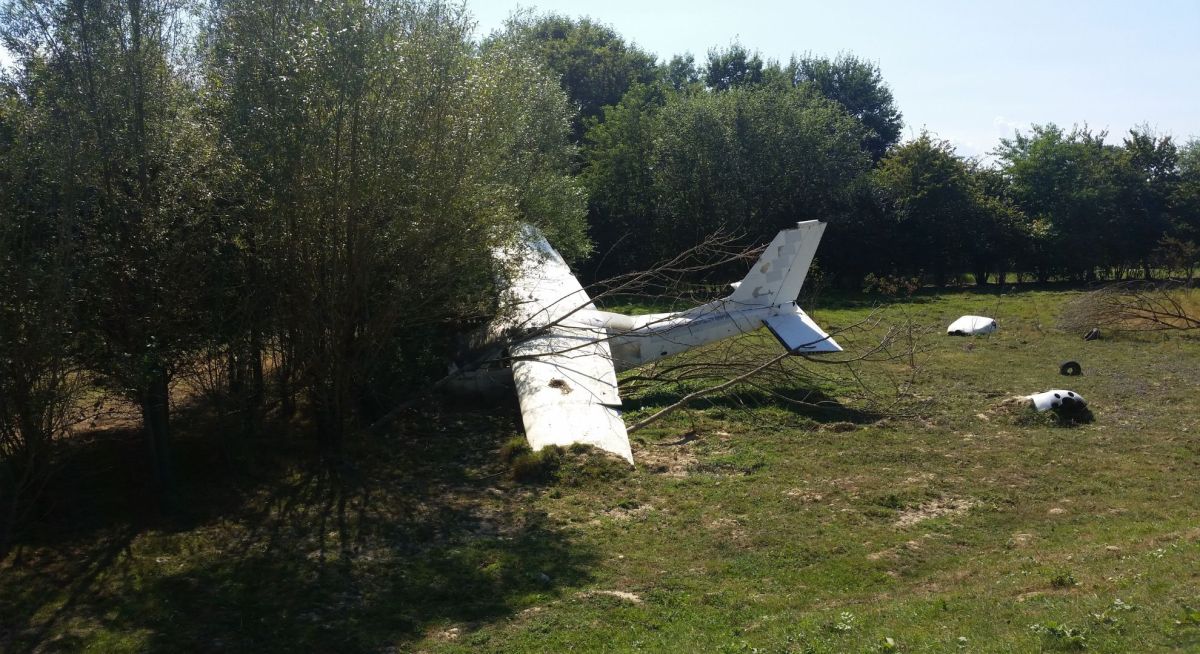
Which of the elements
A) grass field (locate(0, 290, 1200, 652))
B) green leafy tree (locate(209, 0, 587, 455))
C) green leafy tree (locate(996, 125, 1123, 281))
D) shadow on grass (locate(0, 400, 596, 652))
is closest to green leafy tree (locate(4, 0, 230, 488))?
green leafy tree (locate(209, 0, 587, 455))

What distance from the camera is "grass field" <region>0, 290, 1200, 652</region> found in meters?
6.04

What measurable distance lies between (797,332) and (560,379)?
5.19 metres

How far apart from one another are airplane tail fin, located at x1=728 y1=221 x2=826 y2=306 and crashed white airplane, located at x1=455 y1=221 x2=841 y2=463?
18mm

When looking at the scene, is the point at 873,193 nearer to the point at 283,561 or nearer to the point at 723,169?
the point at 723,169

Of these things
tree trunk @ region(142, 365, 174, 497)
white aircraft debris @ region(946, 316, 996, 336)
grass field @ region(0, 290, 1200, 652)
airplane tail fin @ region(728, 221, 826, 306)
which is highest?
airplane tail fin @ region(728, 221, 826, 306)

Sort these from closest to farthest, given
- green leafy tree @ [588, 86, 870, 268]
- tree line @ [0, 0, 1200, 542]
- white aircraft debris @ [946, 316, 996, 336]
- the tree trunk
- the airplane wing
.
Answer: tree line @ [0, 0, 1200, 542] → the tree trunk → the airplane wing → white aircraft debris @ [946, 316, 996, 336] → green leafy tree @ [588, 86, 870, 268]

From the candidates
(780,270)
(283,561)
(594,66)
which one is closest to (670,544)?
(283,561)

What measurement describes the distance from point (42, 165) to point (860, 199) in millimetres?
29156

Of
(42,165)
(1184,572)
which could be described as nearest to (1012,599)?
(1184,572)

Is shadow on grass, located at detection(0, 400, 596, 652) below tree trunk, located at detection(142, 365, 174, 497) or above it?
below

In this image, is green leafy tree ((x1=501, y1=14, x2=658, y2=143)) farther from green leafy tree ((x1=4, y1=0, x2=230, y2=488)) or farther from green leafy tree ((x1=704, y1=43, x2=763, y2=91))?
green leafy tree ((x1=4, y1=0, x2=230, y2=488))

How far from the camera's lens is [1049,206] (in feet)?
120

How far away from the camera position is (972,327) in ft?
70.0

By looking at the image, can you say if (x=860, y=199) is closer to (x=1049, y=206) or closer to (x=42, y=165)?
(x=1049, y=206)
